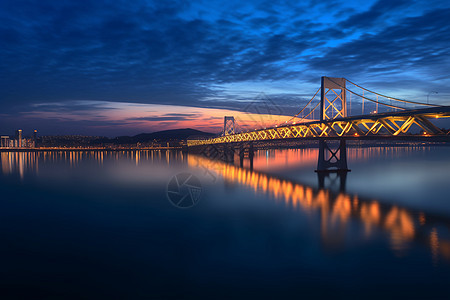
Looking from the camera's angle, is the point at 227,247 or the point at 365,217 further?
the point at 365,217

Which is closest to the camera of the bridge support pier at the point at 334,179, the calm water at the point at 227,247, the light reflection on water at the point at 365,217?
the calm water at the point at 227,247

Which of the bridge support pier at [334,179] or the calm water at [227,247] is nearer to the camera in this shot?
the calm water at [227,247]

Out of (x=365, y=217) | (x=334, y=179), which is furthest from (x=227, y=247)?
(x=334, y=179)

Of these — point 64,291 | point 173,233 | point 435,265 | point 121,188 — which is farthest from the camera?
point 121,188

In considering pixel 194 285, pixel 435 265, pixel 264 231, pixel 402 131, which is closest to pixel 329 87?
pixel 402 131

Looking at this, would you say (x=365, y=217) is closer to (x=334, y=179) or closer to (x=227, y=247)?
(x=227, y=247)

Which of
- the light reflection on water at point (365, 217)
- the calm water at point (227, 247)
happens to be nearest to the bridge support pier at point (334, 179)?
the light reflection on water at point (365, 217)

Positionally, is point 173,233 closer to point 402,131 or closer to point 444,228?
point 444,228

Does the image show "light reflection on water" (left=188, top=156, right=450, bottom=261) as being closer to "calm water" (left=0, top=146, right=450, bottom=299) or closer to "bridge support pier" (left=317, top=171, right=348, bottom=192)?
"calm water" (left=0, top=146, right=450, bottom=299)

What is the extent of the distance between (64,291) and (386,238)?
15594 millimetres

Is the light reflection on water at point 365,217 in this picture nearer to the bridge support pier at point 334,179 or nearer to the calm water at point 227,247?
the calm water at point 227,247

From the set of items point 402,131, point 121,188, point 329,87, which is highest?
point 329,87

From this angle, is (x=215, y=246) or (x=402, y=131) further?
(x=402, y=131)

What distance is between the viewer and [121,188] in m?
39.1
